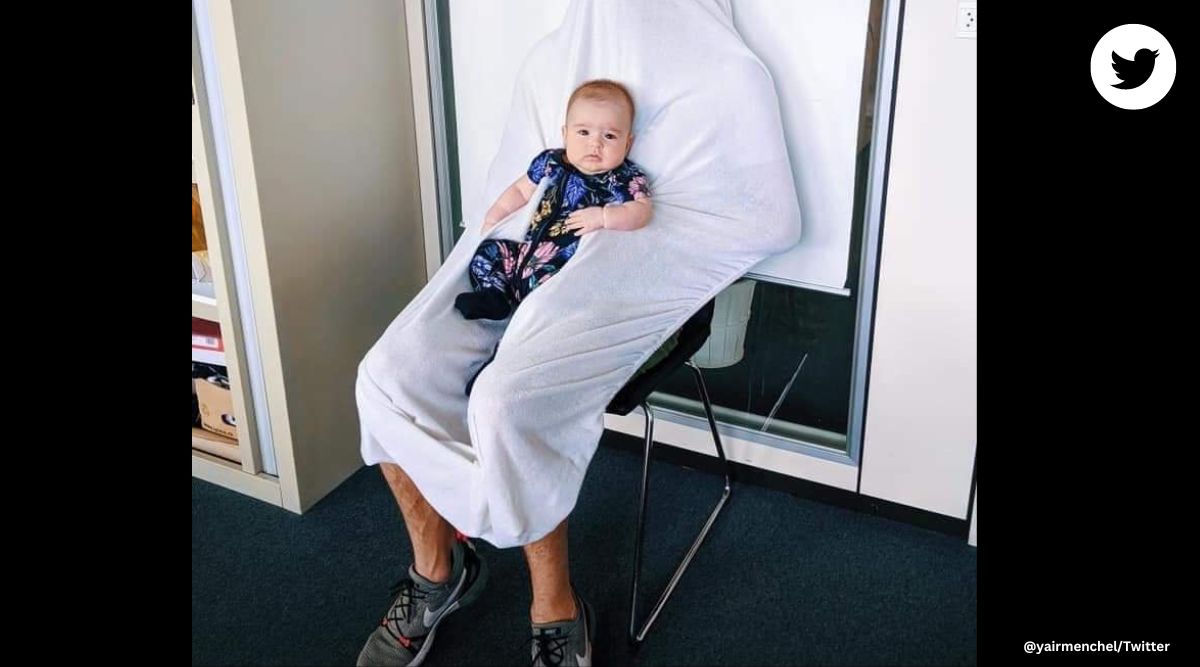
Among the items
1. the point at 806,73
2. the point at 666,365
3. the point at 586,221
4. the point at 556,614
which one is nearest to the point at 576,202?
the point at 586,221

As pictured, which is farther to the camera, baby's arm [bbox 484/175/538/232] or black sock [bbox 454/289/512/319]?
baby's arm [bbox 484/175/538/232]

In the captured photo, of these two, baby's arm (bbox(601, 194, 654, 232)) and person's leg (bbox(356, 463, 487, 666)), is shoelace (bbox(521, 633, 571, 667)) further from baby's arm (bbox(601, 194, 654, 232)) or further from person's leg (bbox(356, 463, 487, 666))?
baby's arm (bbox(601, 194, 654, 232))

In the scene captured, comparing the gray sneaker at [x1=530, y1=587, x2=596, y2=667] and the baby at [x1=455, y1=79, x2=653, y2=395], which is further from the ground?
the baby at [x1=455, y1=79, x2=653, y2=395]

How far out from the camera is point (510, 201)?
71.4 inches

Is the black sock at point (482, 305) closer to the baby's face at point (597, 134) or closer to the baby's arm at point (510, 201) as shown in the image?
the baby's arm at point (510, 201)

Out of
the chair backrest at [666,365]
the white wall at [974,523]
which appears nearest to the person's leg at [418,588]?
the chair backrest at [666,365]

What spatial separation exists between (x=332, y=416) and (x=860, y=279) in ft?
3.88

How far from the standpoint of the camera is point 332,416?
217 cm

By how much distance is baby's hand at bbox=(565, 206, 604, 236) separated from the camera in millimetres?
1689
